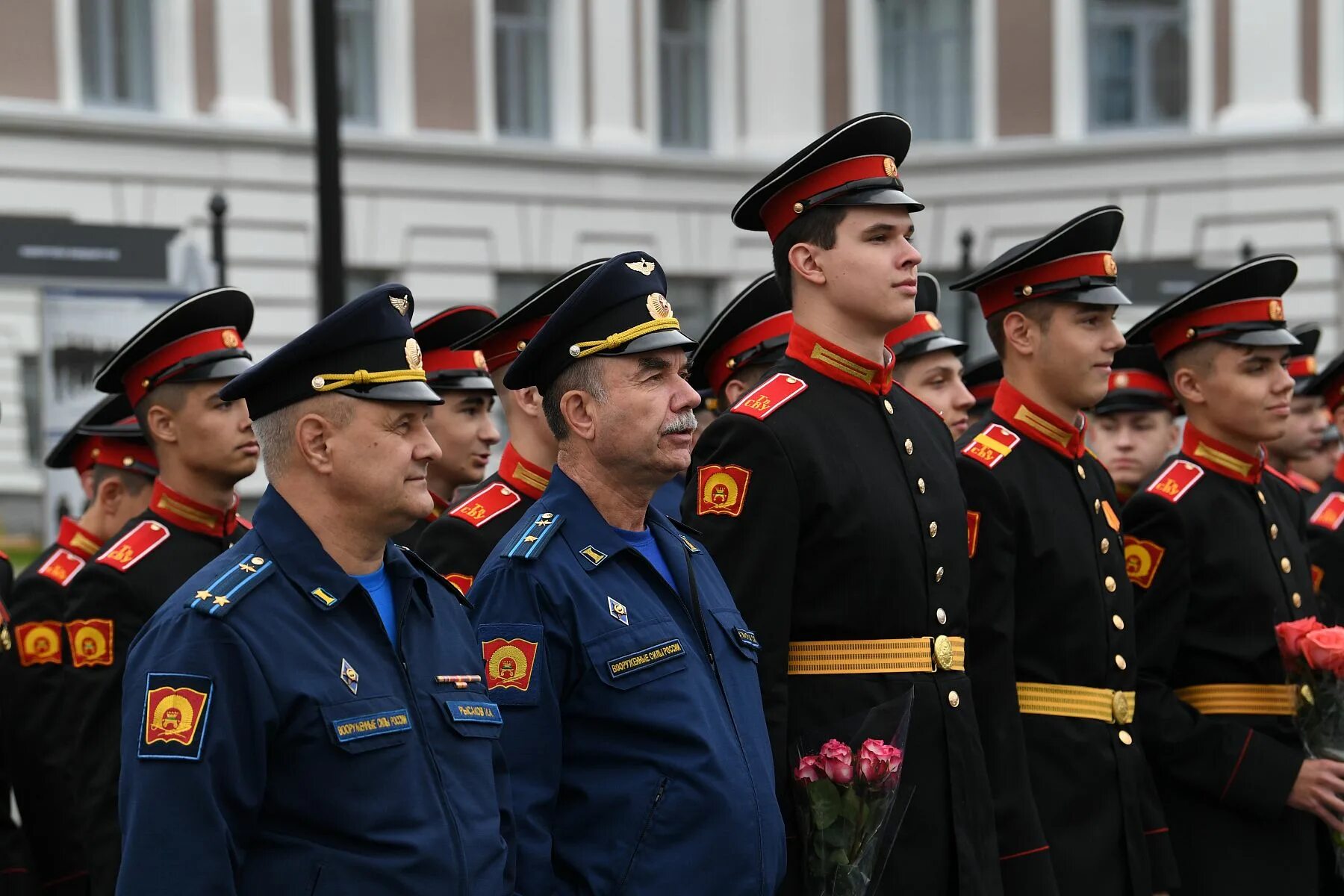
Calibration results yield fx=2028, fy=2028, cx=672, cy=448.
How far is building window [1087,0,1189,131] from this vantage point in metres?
24.8

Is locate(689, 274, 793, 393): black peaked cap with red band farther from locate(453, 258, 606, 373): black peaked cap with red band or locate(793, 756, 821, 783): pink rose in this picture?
locate(793, 756, 821, 783): pink rose

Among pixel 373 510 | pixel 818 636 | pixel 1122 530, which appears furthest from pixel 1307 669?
pixel 373 510

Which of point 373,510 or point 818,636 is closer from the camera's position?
point 373,510

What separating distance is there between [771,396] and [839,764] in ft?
3.20

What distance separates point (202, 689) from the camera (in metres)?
3.64

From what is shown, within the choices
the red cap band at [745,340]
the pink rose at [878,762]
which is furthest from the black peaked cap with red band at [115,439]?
the pink rose at [878,762]

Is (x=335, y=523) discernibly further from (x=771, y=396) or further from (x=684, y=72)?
(x=684, y=72)

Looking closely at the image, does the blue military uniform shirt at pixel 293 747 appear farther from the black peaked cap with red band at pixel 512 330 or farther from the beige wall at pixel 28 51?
the beige wall at pixel 28 51

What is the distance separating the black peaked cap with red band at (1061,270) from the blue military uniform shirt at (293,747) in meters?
2.62

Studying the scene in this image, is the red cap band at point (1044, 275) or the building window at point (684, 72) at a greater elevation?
the building window at point (684, 72)

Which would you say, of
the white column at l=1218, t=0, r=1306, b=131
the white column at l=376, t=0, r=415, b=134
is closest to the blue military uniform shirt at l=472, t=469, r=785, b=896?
the white column at l=376, t=0, r=415, b=134

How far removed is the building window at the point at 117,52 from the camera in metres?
21.9

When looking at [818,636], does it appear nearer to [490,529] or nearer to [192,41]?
[490,529]

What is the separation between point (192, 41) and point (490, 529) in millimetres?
17162
